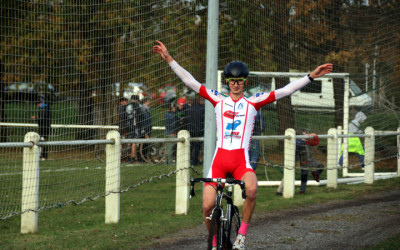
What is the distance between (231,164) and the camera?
22.9ft

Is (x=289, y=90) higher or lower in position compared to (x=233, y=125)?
higher

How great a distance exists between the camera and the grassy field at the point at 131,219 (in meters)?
8.29

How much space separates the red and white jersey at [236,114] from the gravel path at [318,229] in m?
1.57

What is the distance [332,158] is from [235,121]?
832 cm

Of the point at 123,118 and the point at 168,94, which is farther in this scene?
the point at 168,94

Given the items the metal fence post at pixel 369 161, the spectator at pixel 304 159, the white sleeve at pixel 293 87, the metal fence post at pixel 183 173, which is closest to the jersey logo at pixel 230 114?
the white sleeve at pixel 293 87

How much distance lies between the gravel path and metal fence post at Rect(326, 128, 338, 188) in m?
2.54

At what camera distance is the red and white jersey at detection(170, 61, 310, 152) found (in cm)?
713

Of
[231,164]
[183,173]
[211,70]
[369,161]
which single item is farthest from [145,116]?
[369,161]

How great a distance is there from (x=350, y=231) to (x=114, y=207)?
3349 millimetres

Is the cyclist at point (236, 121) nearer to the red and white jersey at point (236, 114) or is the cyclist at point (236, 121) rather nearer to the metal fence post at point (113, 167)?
the red and white jersey at point (236, 114)

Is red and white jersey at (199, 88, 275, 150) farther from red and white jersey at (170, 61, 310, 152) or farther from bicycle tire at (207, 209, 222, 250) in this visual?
bicycle tire at (207, 209, 222, 250)

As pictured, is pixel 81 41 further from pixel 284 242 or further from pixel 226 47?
pixel 284 242

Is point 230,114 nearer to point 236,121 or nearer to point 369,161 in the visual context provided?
point 236,121
